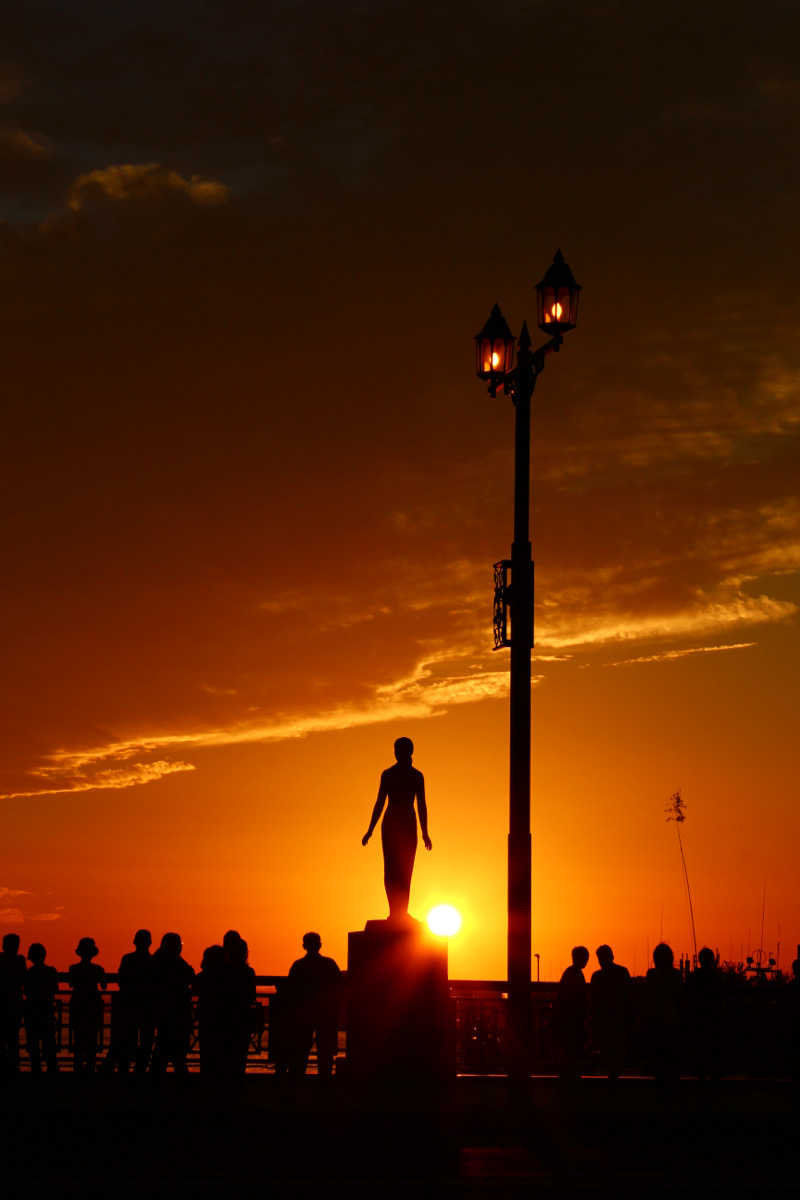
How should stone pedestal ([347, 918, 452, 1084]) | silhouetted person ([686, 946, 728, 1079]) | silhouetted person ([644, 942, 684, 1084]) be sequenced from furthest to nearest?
silhouetted person ([686, 946, 728, 1079]) → silhouetted person ([644, 942, 684, 1084]) → stone pedestal ([347, 918, 452, 1084])

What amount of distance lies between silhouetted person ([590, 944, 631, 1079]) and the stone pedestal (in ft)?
10.0

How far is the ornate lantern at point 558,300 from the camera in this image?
18.5m

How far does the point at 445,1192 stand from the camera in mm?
11180

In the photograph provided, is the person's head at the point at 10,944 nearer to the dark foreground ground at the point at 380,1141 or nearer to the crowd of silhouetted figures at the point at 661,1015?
the dark foreground ground at the point at 380,1141

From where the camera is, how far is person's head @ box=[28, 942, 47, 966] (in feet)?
62.5

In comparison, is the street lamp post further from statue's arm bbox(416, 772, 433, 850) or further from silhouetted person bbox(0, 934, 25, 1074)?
silhouetted person bbox(0, 934, 25, 1074)

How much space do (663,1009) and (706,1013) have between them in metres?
1.07

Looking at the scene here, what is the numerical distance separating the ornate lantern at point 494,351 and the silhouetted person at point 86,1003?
27.1ft

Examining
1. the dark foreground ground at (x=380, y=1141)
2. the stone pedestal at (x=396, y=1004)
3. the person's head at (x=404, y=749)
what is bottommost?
the dark foreground ground at (x=380, y=1141)

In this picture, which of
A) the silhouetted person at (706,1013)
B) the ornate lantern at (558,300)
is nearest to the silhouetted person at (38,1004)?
the silhouetted person at (706,1013)

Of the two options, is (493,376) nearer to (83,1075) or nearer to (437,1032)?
(437,1032)

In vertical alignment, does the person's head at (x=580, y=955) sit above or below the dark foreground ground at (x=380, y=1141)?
above

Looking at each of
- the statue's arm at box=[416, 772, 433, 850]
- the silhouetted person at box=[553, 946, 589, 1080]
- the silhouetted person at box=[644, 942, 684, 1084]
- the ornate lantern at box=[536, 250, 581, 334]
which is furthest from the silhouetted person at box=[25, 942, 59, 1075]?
the ornate lantern at box=[536, 250, 581, 334]

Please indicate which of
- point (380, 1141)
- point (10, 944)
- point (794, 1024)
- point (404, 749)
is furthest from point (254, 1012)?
point (794, 1024)
